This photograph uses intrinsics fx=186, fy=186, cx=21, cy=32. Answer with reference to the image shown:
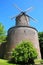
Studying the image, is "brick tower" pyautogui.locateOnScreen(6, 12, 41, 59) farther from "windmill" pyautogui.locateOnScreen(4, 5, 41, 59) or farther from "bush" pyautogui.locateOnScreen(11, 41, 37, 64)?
"bush" pyautogui.locateOnScreen(11, 41, 37, 64)

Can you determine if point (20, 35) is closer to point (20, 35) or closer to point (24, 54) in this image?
point (20, 35)

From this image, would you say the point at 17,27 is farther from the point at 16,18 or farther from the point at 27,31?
the point at 16,18

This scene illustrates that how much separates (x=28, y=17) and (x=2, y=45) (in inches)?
314

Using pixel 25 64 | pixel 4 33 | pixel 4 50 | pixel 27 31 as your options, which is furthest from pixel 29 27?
pixel 4 33

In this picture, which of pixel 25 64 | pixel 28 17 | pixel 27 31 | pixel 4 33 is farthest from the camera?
pixel 4 33

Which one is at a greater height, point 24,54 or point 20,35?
Result: point 20,35

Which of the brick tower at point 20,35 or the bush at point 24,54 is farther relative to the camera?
the brick tower at point 20,35

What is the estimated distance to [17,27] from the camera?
1328 inches

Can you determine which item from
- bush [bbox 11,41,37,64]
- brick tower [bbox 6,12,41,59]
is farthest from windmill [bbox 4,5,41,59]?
bush [bbox 11,41,37,64]

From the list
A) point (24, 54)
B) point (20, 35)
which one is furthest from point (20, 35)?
point (24, 54)

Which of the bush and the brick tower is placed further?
the brick tower

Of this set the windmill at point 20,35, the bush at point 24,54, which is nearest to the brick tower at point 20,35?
the windmill at point 20,35

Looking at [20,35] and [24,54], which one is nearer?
[24,54]

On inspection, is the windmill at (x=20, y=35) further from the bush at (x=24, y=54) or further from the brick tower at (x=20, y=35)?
the bush at (x=24, y=54)
